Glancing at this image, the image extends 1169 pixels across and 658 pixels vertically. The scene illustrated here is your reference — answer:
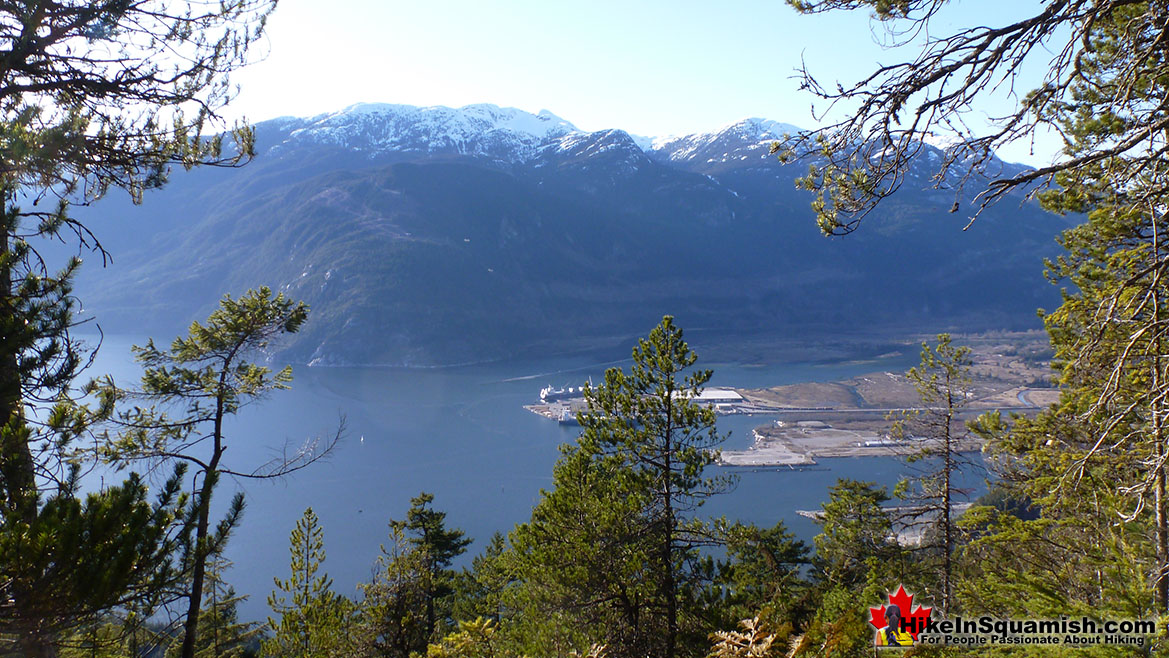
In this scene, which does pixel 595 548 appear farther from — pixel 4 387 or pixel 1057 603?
pixel 4 387

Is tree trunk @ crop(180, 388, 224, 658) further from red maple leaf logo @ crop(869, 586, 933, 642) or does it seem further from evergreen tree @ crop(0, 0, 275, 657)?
red maple leaf logo @ crop(869, 586, 933, 642)

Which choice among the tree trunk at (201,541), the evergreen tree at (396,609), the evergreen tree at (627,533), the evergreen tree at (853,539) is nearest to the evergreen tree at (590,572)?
the evergreen tree at (627,533)

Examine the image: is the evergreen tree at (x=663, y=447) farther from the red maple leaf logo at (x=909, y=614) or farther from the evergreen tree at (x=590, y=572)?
the red maple leaf logo at (x=909, y=614)

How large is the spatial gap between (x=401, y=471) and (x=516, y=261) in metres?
108

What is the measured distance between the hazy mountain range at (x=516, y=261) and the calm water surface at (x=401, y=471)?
29671mm

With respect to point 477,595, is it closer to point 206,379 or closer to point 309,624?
point 309,624

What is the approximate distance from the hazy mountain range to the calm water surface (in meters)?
29.7

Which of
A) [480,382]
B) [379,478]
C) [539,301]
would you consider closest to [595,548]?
[379,478]

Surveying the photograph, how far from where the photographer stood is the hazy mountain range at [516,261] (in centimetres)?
11019

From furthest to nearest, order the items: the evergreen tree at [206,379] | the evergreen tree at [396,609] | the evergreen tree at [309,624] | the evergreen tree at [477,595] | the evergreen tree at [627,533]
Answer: the evergreen tree at [477,595], the evergreen tree at [396,609], the evergreen tree at [627,533], the evergreen tree at [206,379], the evergreen tree at [309,624]

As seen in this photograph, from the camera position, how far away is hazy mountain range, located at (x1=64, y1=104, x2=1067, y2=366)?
4338 inches

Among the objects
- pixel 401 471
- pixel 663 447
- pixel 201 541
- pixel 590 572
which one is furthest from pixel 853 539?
pixel 401 471

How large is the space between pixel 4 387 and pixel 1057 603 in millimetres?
5021

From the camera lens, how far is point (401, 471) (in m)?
42.2
